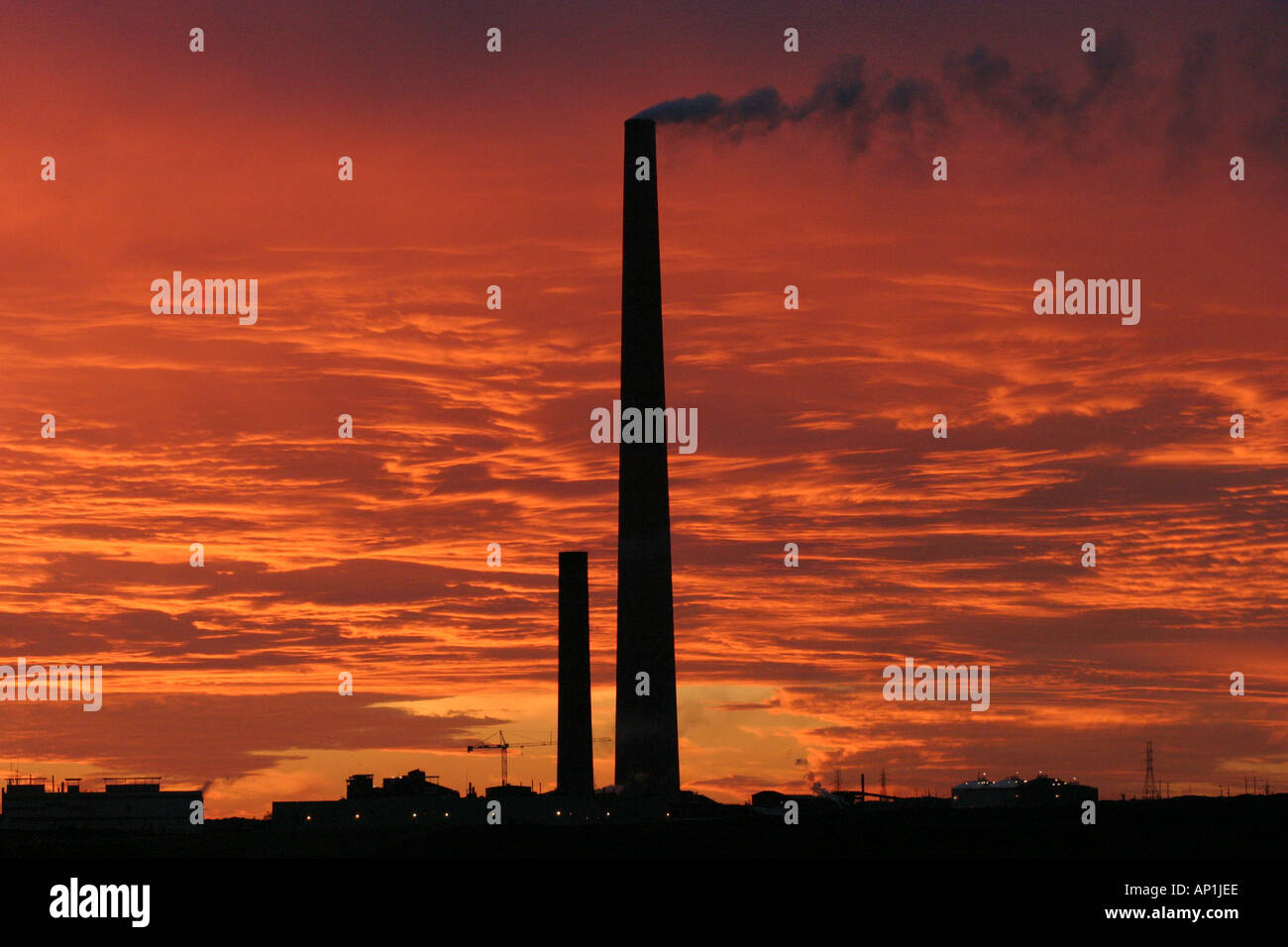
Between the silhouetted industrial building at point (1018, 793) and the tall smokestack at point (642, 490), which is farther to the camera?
the silhouetted industrial building at point (1018, 793)

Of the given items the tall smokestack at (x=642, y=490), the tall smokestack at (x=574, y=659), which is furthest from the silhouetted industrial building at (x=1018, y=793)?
the tall smokestack at (x=642, y=490)

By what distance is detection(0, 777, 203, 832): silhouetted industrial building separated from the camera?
489 ft

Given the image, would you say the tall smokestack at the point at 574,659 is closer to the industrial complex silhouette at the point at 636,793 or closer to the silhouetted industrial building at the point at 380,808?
the industrial complex silhouette at the point at 636,793

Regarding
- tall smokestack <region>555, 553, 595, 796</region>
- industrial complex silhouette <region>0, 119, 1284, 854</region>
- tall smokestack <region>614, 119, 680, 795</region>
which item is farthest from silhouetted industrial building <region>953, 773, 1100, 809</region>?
tall smokestack <region>614, 119, 680, 795</region>

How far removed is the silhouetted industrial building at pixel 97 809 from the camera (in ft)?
489

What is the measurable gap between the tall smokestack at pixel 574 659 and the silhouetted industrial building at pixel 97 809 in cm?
3599

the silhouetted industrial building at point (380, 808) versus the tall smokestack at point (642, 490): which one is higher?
the tall smokestack at point (642, 490)

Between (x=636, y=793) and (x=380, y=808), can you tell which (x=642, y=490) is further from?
(x=380, y=808)

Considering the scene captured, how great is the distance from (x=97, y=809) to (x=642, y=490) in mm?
71072

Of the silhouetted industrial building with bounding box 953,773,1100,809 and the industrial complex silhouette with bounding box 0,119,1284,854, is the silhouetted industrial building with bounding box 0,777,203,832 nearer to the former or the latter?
the industrial complex silhouette with bounding box 0,119,1284,854

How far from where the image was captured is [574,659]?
128m
